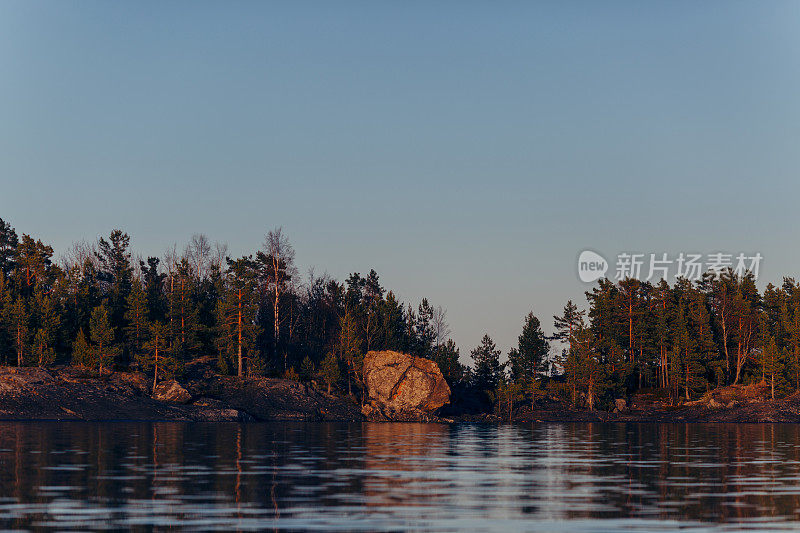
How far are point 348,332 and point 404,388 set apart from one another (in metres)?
11.9

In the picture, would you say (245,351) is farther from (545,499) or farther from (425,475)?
(545,499)

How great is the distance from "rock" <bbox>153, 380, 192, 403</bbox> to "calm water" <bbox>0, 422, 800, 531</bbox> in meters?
61.1

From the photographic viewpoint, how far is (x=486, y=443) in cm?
6103

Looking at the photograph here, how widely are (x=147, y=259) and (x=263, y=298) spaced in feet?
78.8

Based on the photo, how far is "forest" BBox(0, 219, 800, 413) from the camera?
12088 centimetres

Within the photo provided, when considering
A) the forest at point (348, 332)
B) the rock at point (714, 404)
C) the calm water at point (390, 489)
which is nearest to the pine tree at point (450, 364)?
the forest at point (348, 332)

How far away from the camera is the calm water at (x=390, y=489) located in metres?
21.8

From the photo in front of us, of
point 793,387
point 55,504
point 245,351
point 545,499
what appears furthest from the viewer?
point 793,387

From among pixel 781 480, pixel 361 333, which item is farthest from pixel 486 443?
pixel 361 333

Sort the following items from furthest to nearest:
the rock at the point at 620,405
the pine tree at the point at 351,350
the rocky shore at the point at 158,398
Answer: the rock at the point at 620,405
the pine tree at the point at 351,350
the rocky shore at the point at 158,398

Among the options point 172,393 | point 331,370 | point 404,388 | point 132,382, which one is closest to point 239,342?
point 331,370

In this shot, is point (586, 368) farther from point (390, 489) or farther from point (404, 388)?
point (390, 489)

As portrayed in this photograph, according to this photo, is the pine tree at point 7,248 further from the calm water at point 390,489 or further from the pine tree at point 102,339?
the calm water at point 390,489

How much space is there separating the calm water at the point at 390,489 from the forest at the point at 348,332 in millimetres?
71449
